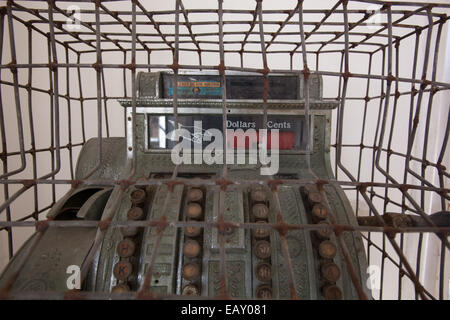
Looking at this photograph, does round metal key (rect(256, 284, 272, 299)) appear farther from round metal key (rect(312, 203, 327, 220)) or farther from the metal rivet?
the metal rivet

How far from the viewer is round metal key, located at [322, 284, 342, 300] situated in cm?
76

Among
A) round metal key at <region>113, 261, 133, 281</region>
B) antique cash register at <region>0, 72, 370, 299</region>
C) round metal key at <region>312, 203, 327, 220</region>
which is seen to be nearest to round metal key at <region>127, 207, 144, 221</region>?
antique cash register at <region>0, 72, 370, 299</region>

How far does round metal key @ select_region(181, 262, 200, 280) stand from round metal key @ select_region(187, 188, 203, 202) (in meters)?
0.20

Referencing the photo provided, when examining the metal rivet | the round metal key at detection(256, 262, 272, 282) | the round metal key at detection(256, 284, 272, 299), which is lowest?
the round metal key at detection(256, 284, 272, 299)

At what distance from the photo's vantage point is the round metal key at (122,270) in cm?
77

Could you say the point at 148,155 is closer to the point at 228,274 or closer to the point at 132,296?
the point at 228,274

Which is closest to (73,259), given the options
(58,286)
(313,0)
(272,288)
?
(58,286)

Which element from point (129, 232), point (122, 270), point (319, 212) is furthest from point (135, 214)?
point (319, 212)

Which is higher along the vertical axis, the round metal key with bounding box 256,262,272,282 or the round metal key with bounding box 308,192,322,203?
the round metal key with bounding box 308,192,322,203

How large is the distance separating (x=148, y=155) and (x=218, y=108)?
322 mm

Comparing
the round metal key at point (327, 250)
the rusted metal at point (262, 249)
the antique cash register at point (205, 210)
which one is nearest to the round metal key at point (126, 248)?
the antique cash register at point (205, 210)

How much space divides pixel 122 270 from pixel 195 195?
0.30 metres

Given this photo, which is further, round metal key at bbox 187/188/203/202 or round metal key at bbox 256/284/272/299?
round metal key at bbox 187/188/203/202

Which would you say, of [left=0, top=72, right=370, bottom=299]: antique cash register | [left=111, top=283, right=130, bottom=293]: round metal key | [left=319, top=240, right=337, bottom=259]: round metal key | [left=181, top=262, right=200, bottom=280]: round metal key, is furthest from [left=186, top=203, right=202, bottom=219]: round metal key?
[left=319, top=240, right=337, bottom=259]: round metal key
